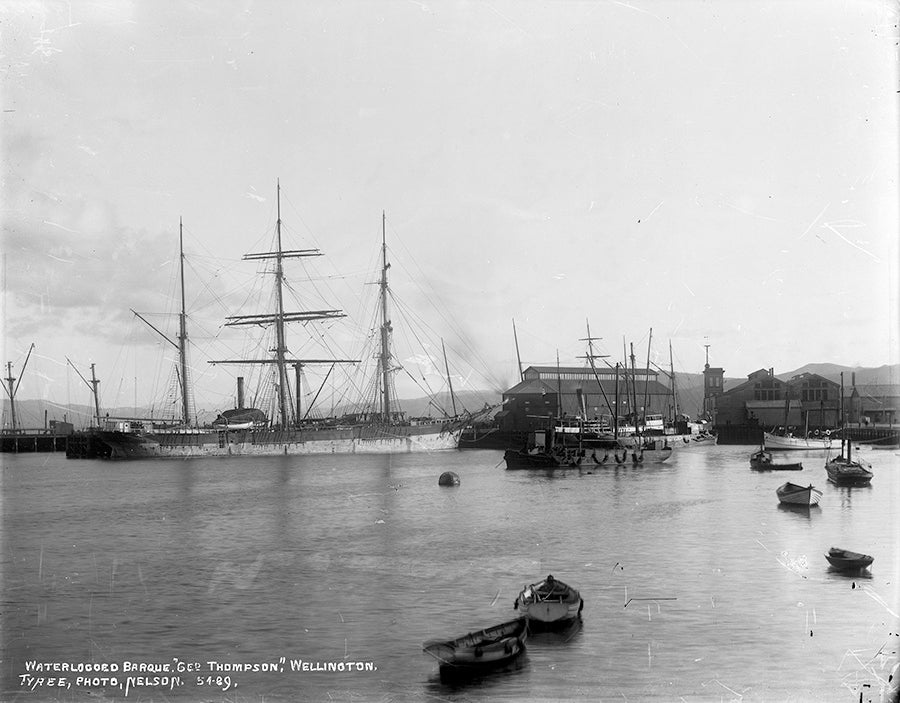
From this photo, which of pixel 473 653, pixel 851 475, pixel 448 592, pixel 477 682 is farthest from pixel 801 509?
pixel 477 682

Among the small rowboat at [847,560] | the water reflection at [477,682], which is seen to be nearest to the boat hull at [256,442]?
the small rowboat at [847,560]

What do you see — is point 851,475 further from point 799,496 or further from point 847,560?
point 847,560

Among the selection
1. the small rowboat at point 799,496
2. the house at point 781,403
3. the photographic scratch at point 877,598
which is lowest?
the photographic scratch at point 877,598

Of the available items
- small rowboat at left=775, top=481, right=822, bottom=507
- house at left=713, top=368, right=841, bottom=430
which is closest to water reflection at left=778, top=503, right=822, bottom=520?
small rowboat at left=775, top=481, right=822, bottom=507

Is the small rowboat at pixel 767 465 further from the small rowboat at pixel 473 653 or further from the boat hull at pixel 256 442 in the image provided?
the small rowboat at pixel 473 653

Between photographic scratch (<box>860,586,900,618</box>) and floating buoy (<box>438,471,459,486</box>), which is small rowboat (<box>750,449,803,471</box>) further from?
photographic scratch (<box>860,586,900,618</box>)

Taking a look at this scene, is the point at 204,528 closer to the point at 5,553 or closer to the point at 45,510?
the point at 5,553
